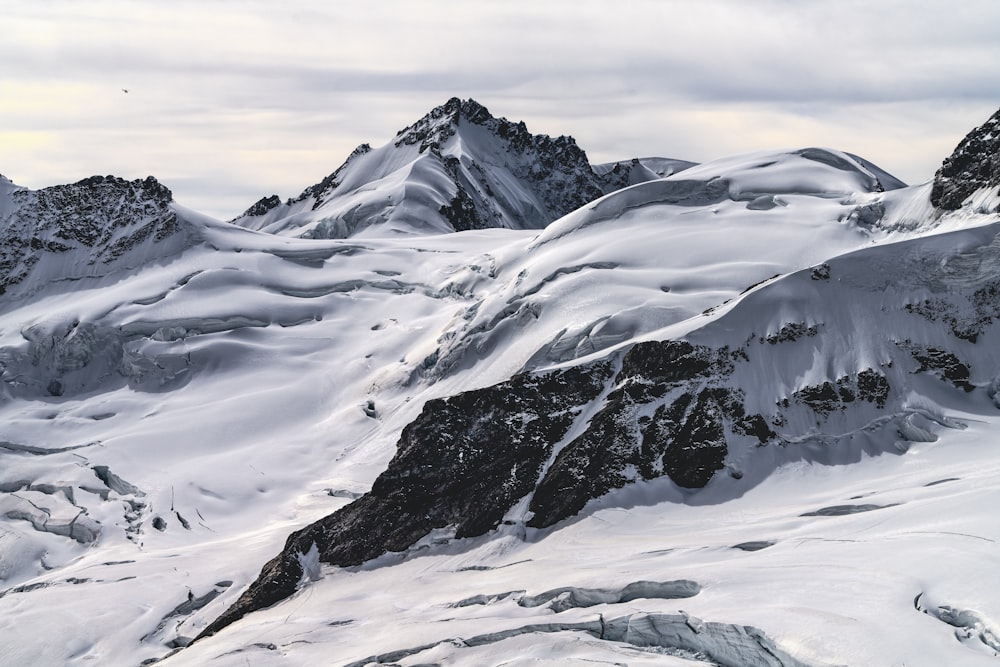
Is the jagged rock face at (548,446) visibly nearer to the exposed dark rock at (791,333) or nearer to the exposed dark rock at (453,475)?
the exposed dark rock at (453,475)

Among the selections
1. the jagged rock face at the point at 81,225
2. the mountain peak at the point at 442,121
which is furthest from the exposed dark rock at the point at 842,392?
the mountain peak at the point at 442,121

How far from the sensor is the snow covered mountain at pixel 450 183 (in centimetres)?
11119

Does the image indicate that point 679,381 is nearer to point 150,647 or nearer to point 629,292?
point 629,292

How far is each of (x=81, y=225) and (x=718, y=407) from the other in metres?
70.8

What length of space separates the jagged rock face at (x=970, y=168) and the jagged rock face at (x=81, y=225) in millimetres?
60188

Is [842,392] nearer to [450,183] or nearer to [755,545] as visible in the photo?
[755,545]

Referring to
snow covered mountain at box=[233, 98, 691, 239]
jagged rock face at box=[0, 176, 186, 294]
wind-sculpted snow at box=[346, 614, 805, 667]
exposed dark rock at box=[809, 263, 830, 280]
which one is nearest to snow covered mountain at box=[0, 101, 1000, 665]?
wind-sculpted snow at box=[346, 614, 805, 667]

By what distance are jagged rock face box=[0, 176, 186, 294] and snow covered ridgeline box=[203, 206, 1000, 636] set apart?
52.6m

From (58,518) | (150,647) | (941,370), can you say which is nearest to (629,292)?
(941,370)

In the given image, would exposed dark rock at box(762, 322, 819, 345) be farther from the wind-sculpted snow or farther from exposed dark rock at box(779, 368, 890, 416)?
the wind-sculpted snow

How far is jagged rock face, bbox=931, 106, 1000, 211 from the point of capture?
48.1m

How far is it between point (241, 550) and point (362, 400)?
624 inches

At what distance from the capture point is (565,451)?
1586 inches

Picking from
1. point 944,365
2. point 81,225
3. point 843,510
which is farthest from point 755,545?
point 81,225
